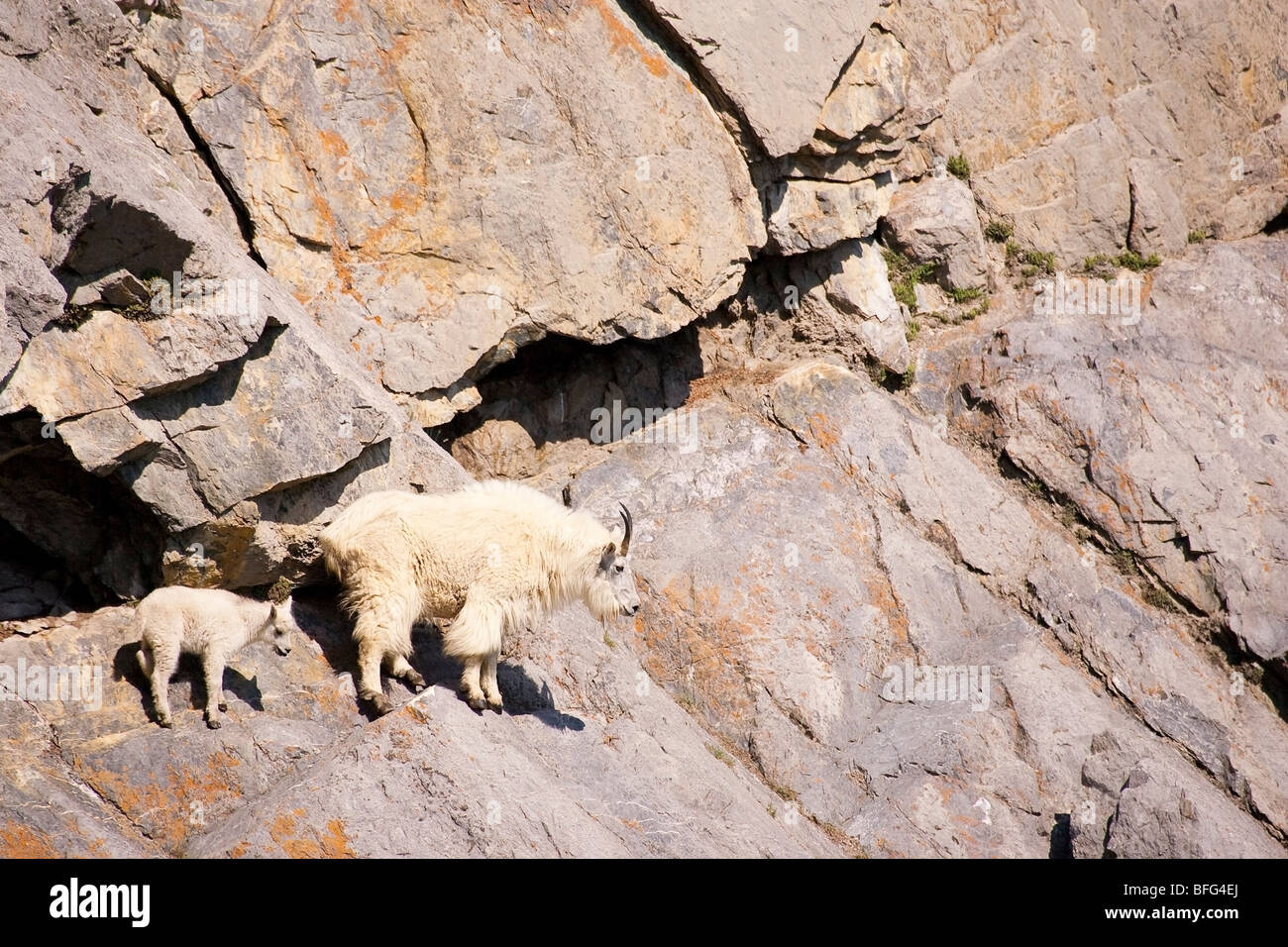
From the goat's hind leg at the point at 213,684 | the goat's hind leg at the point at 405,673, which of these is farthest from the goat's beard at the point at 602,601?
the goat's hind leg at the point at 213,684

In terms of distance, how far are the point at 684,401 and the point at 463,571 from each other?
5.42m

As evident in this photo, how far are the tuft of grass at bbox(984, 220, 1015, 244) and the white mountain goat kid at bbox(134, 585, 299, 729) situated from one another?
11210 mm

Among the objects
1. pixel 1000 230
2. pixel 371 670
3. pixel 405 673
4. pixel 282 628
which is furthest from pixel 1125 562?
pixel 282 628

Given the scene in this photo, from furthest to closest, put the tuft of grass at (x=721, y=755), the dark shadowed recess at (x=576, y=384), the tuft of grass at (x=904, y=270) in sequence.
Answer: the tuft of grass at (x=904, y=270) < the dark shadowed recess at (x=576, y=384) < the tuft of grass at (x=721, y=755)

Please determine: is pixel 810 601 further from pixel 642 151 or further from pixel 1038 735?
pixel 642 151

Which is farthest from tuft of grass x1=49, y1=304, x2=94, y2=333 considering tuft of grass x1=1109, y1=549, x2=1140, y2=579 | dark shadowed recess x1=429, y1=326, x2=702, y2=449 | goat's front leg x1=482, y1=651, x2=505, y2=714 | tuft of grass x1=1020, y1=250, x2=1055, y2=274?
tuft of grass x1=1020, y1=250, x2=1055, y2=274

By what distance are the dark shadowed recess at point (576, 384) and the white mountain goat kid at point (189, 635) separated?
4.75 m

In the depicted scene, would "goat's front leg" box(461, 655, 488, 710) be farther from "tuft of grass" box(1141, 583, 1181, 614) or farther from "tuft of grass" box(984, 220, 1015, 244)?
"tuft of grass" box(984, 220, 1015, 244)

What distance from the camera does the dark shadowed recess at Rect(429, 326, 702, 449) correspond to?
44.2ft

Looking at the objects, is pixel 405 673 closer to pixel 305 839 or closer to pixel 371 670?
pixel 371 670

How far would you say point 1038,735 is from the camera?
1121 centimetres

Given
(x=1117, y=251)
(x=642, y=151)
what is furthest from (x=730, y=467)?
(x=1117, y=251)

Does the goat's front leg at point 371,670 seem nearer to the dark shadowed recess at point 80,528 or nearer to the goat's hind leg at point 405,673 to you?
the goat's hind leg at point 405,673

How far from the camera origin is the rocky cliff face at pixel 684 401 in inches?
333
